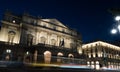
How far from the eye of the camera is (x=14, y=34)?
40594 millimetres

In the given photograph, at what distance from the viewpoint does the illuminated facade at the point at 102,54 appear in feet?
189

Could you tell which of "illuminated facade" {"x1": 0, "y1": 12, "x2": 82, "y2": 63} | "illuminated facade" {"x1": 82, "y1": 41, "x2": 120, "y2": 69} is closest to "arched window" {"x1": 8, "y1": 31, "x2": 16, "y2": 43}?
"illuminated facade" {"x1": 0, "y1": 12, "x2": 82, "y2": 63}

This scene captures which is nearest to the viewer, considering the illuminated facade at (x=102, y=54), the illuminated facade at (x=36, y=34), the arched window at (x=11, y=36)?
the illuminated facade at (x=36, y=34)

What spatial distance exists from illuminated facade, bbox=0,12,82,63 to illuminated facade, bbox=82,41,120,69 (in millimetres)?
12658

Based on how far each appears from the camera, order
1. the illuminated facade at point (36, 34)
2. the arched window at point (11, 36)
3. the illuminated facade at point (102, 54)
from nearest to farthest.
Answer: the illuminated facade at point (36, 34), the arched window at point (11, 36), the illuminated facade at point (102, 54)

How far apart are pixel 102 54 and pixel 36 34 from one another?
31.0m

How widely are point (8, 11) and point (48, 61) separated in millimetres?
21404

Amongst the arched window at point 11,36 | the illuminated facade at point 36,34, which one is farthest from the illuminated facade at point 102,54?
the arched window at point 11,36

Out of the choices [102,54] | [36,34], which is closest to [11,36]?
[36,34]

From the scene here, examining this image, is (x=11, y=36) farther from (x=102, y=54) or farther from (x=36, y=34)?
(x=102, y=54)

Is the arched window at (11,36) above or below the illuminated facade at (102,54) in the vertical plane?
above

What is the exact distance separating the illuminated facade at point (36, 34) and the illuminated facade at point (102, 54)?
1266 centimetres

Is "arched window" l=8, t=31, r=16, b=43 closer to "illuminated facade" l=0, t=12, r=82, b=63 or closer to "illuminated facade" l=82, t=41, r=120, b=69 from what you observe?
"illuminated facade" l=0, t=12, r=82, b=63

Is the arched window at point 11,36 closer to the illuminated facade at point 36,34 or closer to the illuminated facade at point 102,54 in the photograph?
the illuminated facade at point 36,34
